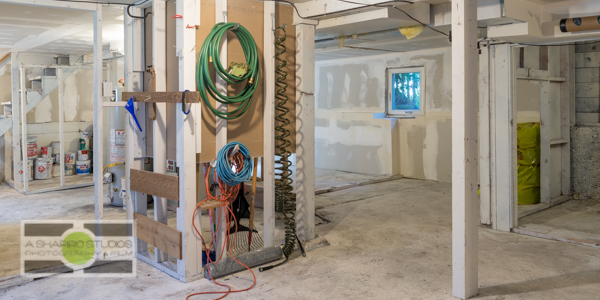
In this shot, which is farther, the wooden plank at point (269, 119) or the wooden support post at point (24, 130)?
the wooden support post at point (24, 130)

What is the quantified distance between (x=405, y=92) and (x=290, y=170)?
4683 millimetres

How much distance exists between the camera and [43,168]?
26.8ft

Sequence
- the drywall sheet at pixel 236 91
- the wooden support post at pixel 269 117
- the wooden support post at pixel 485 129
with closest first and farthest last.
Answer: the drywall sheet at pixel 236 91, the wooden support post at pixel 269 117, the wooden support post at pixel 485 129

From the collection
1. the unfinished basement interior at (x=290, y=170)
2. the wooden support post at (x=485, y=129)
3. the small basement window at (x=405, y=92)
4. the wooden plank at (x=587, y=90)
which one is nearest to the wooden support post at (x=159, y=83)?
the unfinished basement interior at (x=290, y=170)

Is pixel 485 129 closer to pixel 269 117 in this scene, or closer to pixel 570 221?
pixel 570 221

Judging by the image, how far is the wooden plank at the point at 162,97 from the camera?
3.31 metres

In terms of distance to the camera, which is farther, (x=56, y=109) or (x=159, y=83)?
(x=56, y=109)

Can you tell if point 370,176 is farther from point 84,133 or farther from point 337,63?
point 84,133

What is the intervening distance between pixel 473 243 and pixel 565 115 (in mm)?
3951

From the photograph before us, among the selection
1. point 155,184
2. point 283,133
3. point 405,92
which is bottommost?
point 155,184

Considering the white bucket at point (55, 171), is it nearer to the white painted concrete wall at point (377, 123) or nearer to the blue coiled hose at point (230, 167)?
the white painted concrete wall at point (377, 123)

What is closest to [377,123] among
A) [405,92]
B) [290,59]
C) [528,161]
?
[405,92]

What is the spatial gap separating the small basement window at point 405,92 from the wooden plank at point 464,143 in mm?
5022

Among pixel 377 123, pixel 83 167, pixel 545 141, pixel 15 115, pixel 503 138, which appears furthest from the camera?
pixel 83 167
